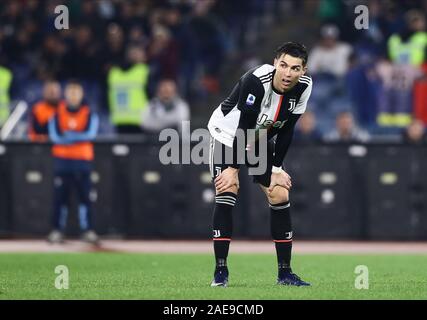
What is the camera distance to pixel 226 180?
10.9 metres

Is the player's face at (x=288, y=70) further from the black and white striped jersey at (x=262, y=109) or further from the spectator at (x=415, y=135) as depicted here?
the spectator at (x=415, y=135)

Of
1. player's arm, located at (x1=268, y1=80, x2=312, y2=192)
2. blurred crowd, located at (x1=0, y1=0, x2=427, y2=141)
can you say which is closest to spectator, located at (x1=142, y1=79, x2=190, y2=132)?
blurred crowd, located at (x1=0, y1=0, x2=427, y2=141)

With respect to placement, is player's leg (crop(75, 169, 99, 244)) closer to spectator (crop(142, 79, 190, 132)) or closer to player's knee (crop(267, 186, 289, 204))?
spectator (crop(142, 79, 190, 132))

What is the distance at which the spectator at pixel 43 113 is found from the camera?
1970 cm

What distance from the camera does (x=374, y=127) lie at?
21156mm

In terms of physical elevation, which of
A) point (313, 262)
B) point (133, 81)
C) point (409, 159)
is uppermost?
point (133, 81)

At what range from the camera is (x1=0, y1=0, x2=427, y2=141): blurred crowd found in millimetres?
20812

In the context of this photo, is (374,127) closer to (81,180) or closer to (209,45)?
(209,45)

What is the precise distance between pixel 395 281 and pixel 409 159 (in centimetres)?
763

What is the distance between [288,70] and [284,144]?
0.81m

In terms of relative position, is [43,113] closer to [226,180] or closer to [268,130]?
[268,130]

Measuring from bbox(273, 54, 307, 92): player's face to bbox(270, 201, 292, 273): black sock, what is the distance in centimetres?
115

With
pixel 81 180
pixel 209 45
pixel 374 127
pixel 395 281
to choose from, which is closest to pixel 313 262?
pixel 395 281

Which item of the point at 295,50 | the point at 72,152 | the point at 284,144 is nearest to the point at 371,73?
the point at 72,152
